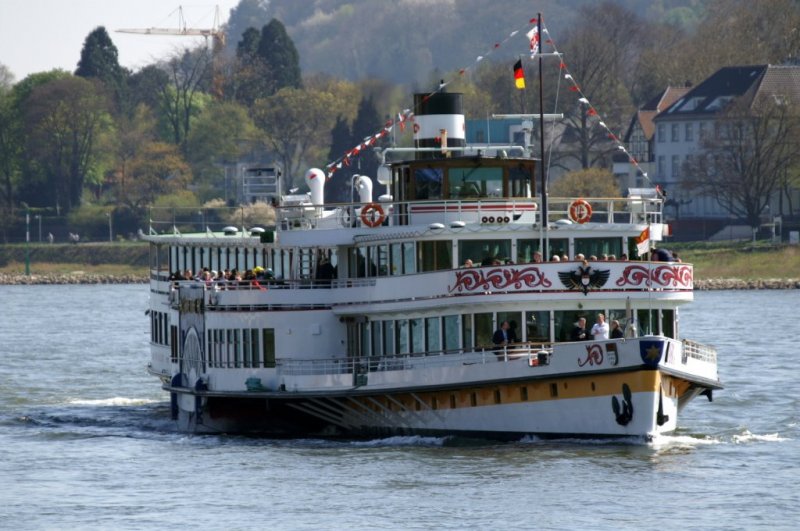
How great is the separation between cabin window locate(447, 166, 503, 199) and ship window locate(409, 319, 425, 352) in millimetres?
3245

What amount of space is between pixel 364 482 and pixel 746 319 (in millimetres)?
47682

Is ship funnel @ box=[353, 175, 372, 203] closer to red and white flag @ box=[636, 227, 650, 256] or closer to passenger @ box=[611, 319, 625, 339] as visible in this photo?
red and white flag @ box=[636, 227, 650, 256]

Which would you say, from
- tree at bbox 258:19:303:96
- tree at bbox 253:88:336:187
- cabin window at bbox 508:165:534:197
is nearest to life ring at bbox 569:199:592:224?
cabin window at bbox 508:165:534:197

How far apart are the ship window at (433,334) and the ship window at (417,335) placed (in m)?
0.13

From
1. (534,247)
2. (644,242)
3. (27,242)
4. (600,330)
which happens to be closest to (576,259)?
(600,330)

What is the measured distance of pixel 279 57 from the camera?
17162 centimetres

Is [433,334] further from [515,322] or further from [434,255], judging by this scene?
[515,322]

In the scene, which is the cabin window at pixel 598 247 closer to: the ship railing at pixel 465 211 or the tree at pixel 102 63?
the ship railing at pixel 465 211

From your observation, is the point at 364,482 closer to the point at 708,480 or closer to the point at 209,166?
the point at 708,480

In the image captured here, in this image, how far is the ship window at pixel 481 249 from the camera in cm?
4119

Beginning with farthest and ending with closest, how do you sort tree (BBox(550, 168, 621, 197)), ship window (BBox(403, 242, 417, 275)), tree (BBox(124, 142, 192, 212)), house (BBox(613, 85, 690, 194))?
tree (BBox(124, 142, 192, 212))
house (BBox(613, 85, 690, 194))
tree (BBox(550, 168, 621, 197))
ship window (BBox(403, 242, 417, 275))

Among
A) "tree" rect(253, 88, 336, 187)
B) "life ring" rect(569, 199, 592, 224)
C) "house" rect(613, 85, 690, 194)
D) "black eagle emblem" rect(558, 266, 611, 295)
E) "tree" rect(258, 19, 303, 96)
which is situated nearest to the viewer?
"black eagle emblem" rect(558, 266, 611, 295)

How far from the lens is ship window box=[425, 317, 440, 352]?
41.1 m

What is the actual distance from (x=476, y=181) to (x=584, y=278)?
199 inches
